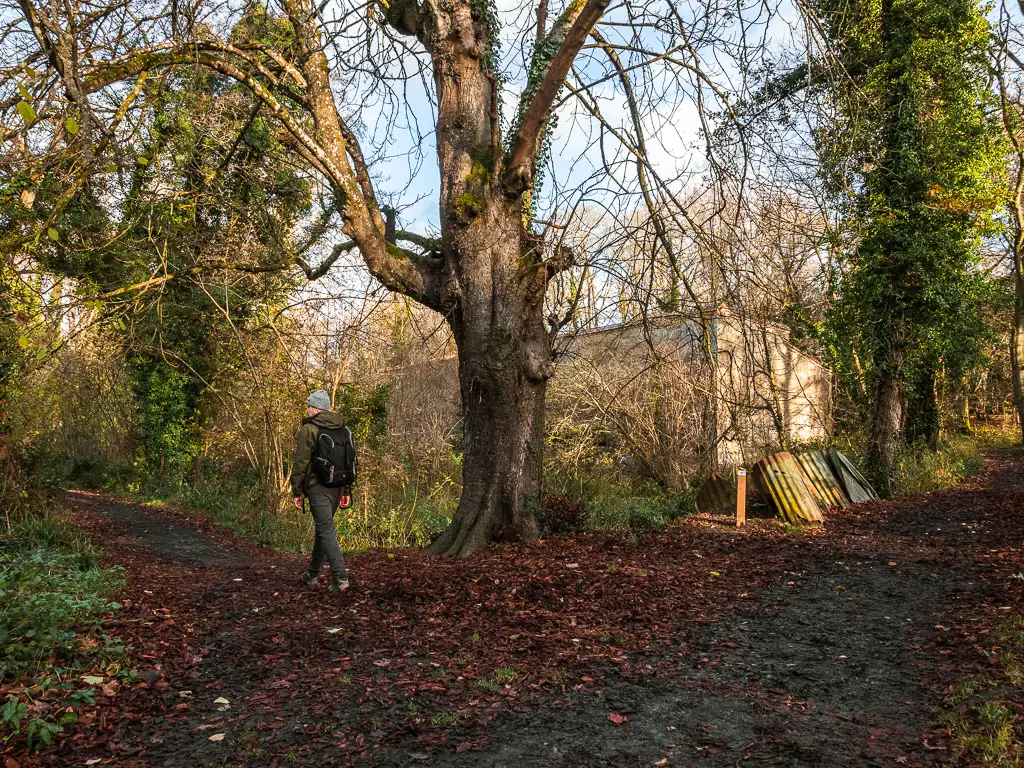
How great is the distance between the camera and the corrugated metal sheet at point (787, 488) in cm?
950

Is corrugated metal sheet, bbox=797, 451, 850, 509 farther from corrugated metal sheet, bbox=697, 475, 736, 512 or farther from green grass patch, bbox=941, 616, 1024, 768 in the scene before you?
green grass patch, bbox=941, 616, 1024, 768

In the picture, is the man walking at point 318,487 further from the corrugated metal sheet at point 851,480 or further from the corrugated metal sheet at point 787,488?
the corrugated metal sheet at point 851,480

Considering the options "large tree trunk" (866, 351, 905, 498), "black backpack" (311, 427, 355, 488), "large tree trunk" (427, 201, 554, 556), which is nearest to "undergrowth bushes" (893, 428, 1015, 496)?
"large tree trunk" (866, 351, 905, 498)

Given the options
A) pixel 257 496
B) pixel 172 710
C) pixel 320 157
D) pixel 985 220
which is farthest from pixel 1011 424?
pixel 172 710

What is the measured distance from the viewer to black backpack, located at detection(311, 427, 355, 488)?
641 centimetres

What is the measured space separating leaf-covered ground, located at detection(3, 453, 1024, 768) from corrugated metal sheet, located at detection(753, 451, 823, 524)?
1788 millimetres

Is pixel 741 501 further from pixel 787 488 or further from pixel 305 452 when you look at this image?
pixel 305 452

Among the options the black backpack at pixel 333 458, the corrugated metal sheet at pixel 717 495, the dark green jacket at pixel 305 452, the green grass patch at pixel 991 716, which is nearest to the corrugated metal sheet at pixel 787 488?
the corrugated metal sheet at pixel 717 495

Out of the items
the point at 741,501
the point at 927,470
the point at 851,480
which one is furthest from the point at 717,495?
the point at 927,470

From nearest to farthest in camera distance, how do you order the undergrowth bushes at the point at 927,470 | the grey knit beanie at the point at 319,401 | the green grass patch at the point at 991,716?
the green grass patch at the point at 991,716, the grey knit beanie at the point at 319,401, the undergrowth bushes at the point at 927,470

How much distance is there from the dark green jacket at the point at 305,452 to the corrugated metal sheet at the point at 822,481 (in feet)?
23.5

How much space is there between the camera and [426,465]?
1556 centimetres

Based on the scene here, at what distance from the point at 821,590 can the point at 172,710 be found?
4983 mm

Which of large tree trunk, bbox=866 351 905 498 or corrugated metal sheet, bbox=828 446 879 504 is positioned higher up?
large tree trunk, bbox=866 351 905 498
